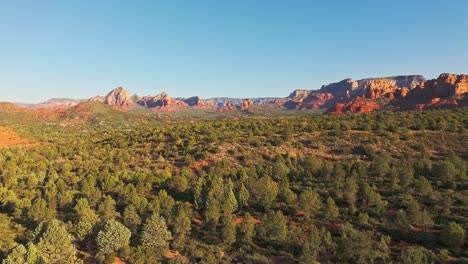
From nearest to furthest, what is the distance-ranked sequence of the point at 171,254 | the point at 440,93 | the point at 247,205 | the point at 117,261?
1. the point at 117,261
2. the point at 171,254
3. the point at 247,205
4. the point at 440,93

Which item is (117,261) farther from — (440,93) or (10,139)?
(440,93)

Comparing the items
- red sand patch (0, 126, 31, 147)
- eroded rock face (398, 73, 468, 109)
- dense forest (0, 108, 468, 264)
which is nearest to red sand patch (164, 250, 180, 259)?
dense forest (0, 108, 468, 264)

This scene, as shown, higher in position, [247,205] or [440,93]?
[440,93]

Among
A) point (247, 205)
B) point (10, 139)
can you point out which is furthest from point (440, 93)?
point (10, 139)

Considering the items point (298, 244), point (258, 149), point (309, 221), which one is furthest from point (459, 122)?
point (298, 244)

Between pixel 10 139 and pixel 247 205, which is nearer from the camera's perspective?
pixel 247 205

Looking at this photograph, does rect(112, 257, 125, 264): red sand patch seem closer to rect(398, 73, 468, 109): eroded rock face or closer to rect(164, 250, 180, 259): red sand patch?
rect(164, 250, 180, 259): red sand patch

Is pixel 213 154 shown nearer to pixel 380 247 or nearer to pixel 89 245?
pixel 89 245
